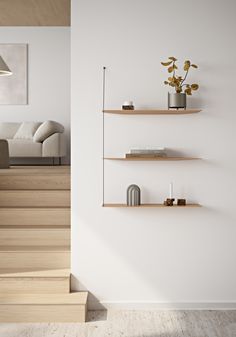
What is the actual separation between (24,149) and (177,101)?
12.9 ft

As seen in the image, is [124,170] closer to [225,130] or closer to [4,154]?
[225,130]

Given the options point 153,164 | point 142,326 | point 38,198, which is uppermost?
point 153,164

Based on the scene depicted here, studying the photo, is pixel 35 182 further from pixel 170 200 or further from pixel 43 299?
pixel 170 200

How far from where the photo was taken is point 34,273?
443 centimetres

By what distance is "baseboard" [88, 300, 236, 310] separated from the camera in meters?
4.49

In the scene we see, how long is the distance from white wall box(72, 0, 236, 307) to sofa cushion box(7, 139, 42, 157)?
10.9 ft

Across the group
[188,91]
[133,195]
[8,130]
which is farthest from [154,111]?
[8,130]

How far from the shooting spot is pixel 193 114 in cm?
446

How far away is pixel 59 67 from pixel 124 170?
4.40 m

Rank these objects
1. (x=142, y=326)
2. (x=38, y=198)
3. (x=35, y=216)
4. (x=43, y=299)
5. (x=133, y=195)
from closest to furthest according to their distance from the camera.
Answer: (x=142, y=326), (x=43, y=299), (x=133, y=195), (x=35, y=216), (x=38, y=198)

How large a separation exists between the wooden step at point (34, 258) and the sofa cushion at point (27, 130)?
11.7ft

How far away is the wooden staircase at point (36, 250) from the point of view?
4.14 metres

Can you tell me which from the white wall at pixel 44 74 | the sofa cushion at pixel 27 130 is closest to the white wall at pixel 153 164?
the sofa cushion at pixel 27 130

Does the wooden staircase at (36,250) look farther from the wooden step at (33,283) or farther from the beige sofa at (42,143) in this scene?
the beige sofa at (42,143)
